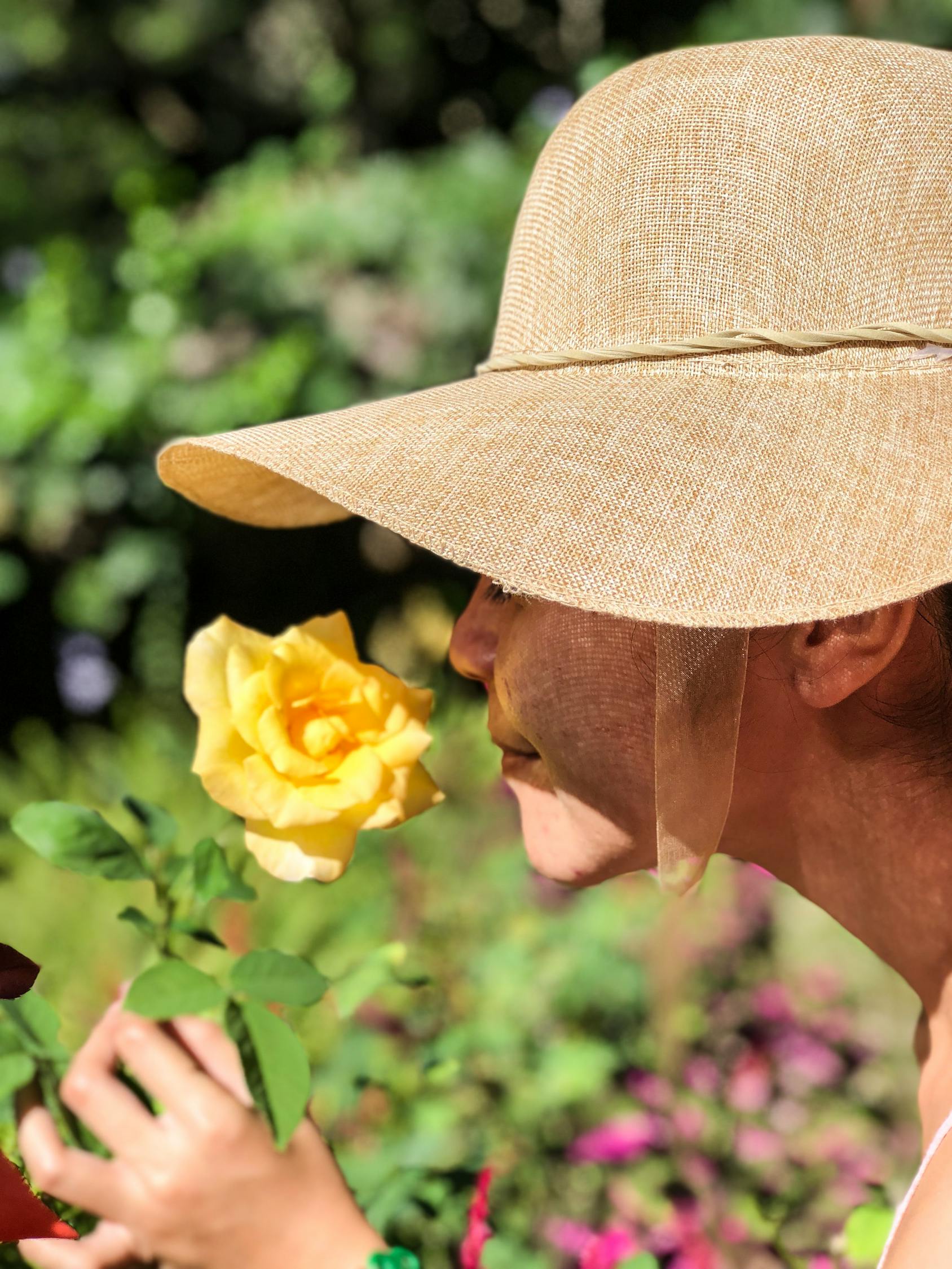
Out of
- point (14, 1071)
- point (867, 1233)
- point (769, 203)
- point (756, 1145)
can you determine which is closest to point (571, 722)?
point (769, 203)

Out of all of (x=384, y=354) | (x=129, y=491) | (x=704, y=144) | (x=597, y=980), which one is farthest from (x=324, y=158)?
(x=704, y=144)

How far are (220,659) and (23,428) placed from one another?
79.1 inches

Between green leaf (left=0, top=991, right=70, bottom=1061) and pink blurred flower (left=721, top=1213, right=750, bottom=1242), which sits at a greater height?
green leaf (left=0, top=991, right=70, bottom=1061)

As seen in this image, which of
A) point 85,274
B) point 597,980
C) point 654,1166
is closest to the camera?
point 654,1166

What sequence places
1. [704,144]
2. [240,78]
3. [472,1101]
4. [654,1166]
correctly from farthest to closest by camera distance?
[240,78]
[472,1101]
[654,1166]
[704,144]

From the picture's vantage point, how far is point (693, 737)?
844 millimetres

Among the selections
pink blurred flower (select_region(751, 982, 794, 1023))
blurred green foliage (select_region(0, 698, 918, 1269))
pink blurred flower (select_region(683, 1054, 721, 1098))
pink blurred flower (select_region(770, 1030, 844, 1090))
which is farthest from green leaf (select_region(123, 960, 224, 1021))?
pink blurred flower (select_region(751, 982, 794, 1023))

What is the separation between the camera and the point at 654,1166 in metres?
1.78

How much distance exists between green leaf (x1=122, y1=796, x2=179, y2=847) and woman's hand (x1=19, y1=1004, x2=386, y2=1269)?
157 mm

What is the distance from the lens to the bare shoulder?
0.73 meters

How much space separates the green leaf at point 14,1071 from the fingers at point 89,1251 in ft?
0.40

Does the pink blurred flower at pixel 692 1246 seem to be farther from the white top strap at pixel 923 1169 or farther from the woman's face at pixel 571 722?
the woman's face at pixel 571 722

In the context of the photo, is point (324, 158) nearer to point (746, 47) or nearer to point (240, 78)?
point (240, 78)

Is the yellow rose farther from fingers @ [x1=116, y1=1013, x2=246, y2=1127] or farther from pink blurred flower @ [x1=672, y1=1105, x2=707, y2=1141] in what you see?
pink blurred flower @ [x1=672, y1=1105, x2=707, y2=1141]
